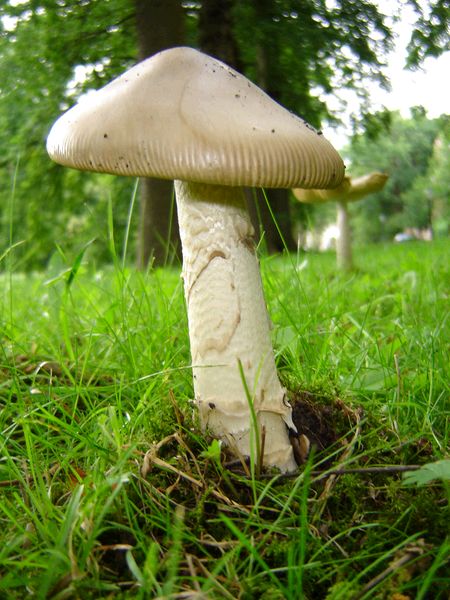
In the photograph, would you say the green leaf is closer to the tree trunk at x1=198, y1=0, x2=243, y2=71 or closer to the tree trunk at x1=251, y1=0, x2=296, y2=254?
the tree trunk at x1=251, y1=0, x2=296, y2=254

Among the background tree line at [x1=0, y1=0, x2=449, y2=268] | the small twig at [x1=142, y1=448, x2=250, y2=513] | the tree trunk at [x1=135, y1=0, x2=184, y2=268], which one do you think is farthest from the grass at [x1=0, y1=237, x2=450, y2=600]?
the tree trunk at [x1=135, y1=0, x2=184, y2=268]

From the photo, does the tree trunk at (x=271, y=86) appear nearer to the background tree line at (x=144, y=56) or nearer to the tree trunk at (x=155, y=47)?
the background tree line at (x=144, y=56)

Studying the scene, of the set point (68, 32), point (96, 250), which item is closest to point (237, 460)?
point (68, 32)

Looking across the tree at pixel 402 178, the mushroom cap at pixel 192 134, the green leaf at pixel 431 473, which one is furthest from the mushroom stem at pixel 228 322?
the tree at pixel 402 178

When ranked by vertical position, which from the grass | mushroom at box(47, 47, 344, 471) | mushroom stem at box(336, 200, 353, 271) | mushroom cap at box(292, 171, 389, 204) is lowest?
mushroom stem at box(336, 200, 353, 271)

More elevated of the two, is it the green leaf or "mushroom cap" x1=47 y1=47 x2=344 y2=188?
"mushroom cap" x1=47 y1=47 x2=344 y2=188

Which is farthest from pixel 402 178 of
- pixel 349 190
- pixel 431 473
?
pixel 431 473

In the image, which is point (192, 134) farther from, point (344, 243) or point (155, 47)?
point (155, 47)
